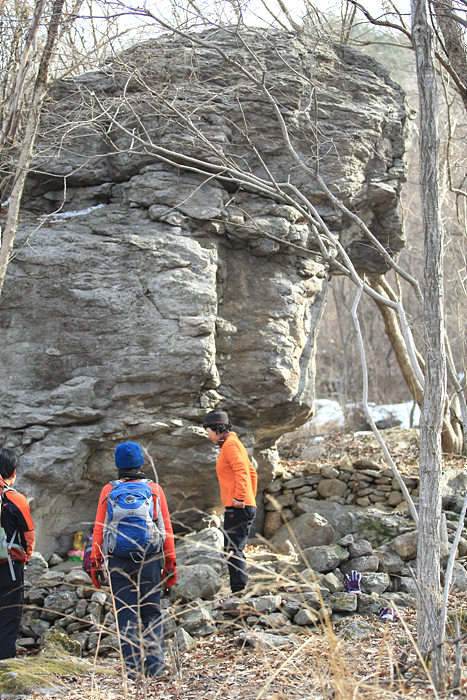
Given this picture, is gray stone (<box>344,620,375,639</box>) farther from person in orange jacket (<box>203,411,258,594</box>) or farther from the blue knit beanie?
the blue knit beanie

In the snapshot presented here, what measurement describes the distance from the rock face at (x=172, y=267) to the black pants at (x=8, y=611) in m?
1.96

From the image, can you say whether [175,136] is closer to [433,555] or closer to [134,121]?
[134,121]

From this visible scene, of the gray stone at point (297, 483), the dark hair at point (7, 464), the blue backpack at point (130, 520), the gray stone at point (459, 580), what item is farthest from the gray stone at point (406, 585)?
the dark hair at point (7, 464)

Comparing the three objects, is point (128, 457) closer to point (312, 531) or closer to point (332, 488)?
point (312, 531)

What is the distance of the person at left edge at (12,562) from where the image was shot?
4.01 m

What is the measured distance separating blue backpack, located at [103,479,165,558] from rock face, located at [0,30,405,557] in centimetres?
212

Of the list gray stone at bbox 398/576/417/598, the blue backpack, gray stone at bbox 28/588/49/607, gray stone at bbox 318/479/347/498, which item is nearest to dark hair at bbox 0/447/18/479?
the blue backpack

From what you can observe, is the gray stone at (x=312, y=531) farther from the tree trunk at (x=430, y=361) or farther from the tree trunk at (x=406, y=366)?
the tree trunk at (x=430, y=361)

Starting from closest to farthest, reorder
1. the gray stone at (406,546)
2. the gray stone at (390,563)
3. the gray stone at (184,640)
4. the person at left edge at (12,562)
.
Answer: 1. the person at left edge at (12,562)
2. the gray stone at (184,640)
3. the gray stone at (390,563)
4. the gray stone at (406,546)

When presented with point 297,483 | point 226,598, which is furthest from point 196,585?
point 297,483

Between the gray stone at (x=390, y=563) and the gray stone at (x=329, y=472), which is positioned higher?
the gray stone at (x=329, y=472)

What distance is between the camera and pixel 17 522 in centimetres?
412

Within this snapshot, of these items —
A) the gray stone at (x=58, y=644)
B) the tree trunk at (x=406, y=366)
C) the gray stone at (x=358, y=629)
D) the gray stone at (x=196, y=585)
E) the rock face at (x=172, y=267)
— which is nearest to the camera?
the gray stone at (x=358, y=629)

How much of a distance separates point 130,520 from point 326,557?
270cm
